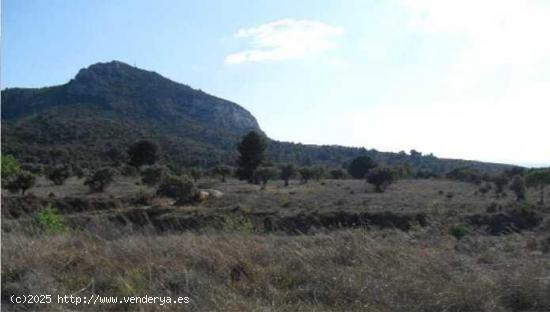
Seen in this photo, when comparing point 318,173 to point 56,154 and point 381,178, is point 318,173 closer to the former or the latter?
point 381,178

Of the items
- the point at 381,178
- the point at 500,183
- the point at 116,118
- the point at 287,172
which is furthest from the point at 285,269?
the point at 116,118

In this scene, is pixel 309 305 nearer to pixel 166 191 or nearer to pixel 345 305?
pixel 345 305

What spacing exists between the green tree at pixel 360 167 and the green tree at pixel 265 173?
14.1 metres

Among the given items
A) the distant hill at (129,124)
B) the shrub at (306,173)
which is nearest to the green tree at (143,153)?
the distant hill at (129,124)

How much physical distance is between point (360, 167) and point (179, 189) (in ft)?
117

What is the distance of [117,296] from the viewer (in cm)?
513

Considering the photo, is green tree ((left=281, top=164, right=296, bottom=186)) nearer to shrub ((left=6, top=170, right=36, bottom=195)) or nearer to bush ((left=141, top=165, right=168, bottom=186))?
bush ((left=141, top=165, right=168, bottom=186))

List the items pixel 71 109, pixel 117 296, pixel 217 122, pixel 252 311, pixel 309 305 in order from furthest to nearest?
pixel 217 122
pixel 71 109
pixel 117 296
pixel 309 305
pixel 252 311

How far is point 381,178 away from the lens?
5203cm

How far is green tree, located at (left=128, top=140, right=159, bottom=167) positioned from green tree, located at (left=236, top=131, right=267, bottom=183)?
1004 cm

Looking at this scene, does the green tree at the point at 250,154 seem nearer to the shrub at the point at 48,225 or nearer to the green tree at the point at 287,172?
the green tree at the point at 287,172

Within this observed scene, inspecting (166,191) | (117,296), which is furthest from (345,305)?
(166,191)

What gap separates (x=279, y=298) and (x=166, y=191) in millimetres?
37829

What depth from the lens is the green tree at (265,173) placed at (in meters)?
60.8
